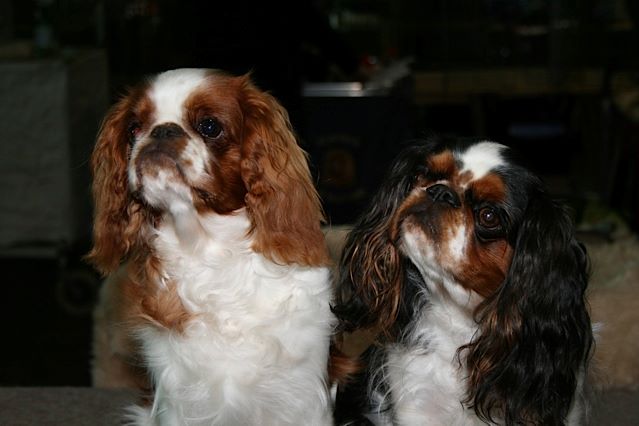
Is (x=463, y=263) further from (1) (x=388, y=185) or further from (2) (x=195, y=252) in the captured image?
(2) (x=195, y=252)

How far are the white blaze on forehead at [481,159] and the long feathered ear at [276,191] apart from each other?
38 centimetres

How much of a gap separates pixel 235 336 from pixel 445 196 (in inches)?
22.0

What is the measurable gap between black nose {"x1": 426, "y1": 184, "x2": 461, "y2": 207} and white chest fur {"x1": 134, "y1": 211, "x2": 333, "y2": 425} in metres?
0.34

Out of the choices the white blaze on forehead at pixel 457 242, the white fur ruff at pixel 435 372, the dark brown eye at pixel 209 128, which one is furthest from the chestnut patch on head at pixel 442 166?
the dark brown eye at pixel 209 128

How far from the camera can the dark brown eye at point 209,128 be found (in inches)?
89.0

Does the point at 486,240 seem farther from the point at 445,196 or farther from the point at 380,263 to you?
the point at 380,263

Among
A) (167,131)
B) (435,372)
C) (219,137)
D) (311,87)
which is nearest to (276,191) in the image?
(219,137)

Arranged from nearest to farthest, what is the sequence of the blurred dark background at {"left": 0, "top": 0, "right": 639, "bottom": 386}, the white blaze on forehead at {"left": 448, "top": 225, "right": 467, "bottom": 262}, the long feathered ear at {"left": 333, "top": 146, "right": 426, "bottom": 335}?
the white blaze on forehead at {"left": 448, "top": 225, "right": 467, "bottom": 262} → the long feathered ear at {"left": 333, "top": 146, "right": 426, "bottom": 335} → the blurred dark background at {"left": 0, "top": 0, "right": 639, "bottom": 386}

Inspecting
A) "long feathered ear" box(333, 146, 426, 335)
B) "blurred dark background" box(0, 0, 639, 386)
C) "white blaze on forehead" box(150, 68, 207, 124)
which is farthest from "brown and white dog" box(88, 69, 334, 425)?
"blurred dark background" box(0, 0, 639, 386)

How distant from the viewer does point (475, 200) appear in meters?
2.20

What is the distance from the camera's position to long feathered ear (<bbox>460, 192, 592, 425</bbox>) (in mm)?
2201

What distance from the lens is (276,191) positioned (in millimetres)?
2365

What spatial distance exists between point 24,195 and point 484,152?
10.6ft

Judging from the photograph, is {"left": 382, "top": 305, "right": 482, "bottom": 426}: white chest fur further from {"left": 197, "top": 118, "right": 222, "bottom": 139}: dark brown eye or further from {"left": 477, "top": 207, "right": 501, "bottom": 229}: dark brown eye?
{"left": 197, "top": 118, "right": 222, "bottom": 139}: dark brown eye
